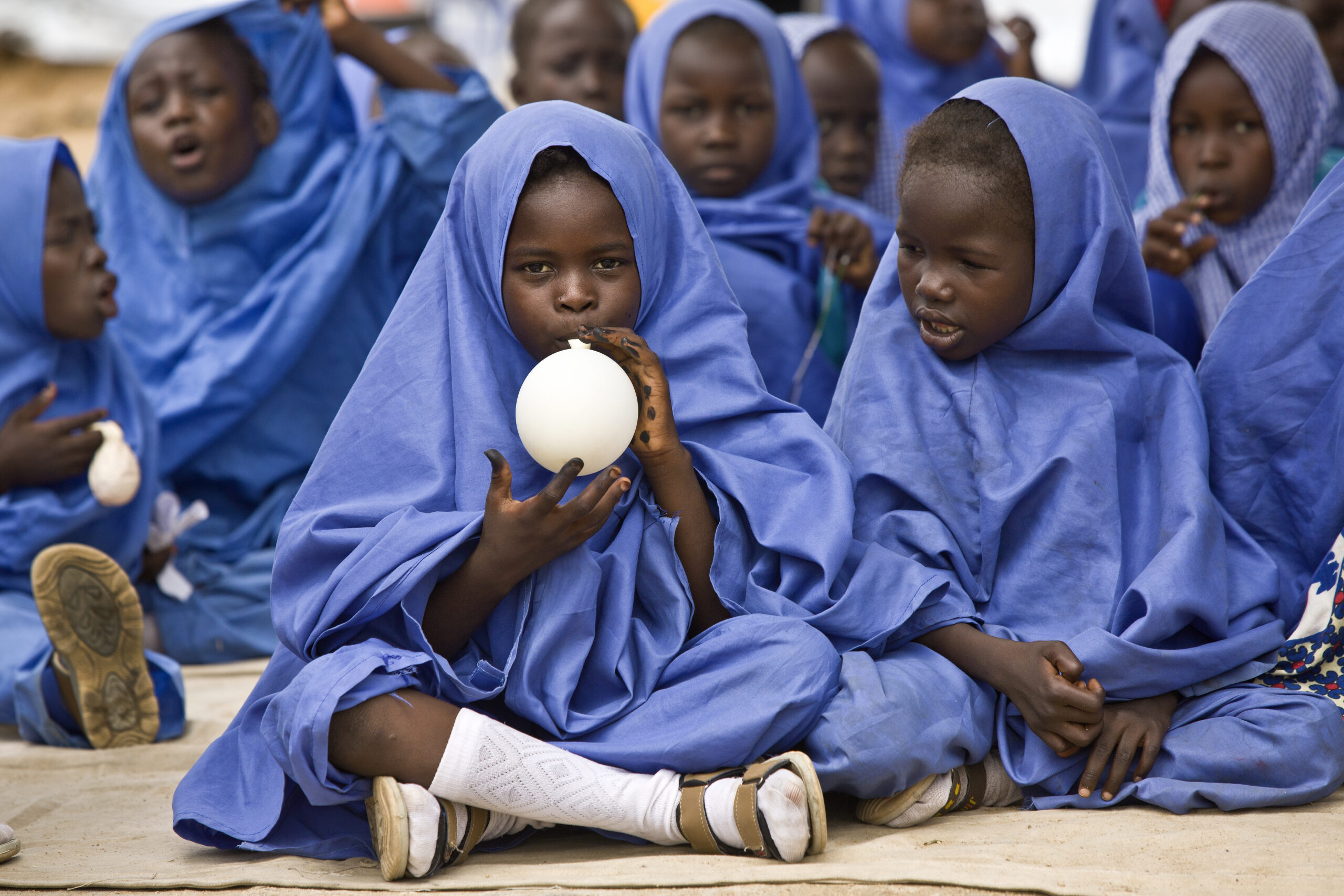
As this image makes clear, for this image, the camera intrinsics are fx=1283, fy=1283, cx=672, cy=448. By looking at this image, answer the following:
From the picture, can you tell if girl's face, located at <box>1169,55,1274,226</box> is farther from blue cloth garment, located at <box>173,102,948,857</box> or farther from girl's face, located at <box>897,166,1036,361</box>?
blue cloth garment, located at <box>173,102,948,857</box>

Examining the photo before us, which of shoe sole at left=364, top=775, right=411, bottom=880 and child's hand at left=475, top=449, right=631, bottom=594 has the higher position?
child's hand at left=475, top=449, right=631, bottom=594

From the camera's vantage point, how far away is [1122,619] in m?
2.53

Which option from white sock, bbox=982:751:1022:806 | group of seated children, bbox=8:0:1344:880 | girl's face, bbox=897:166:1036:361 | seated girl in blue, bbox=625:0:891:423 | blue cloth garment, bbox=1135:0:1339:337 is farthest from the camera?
seated girl in blue, bbox=625:0:891:423

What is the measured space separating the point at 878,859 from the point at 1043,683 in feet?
1.62

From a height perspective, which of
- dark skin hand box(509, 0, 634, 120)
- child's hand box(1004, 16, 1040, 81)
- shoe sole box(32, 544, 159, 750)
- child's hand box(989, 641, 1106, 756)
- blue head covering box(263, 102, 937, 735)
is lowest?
shoe sole box(32, 544, 159, 750)

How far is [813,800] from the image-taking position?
7.07 ft

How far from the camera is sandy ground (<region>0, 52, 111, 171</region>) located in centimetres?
1215

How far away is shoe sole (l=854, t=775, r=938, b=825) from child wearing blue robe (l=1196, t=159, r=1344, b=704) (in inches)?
35.4

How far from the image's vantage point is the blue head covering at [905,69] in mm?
6062

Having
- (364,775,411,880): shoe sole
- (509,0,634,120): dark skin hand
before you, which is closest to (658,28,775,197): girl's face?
(509,0,634,120): dark skin hand

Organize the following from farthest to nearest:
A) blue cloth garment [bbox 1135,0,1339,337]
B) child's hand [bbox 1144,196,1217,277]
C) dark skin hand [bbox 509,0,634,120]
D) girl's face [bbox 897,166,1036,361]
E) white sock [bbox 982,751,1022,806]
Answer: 1. dark skin hand [bbox 509,0,634,120]
2. blue cloth garment [bbox 1135,0,1339,337]
3. child's hand [bbox 1144,196,1217,277]
4. girl's face [bbox 897,166,1036,361]
5. white sock [bbox 982,751,1022,806]

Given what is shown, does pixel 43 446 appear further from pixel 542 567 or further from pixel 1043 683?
pixel 1043 683

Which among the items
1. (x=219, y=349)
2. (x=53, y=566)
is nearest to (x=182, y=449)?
(x=219, y=349)

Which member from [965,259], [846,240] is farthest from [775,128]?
[965,259]
